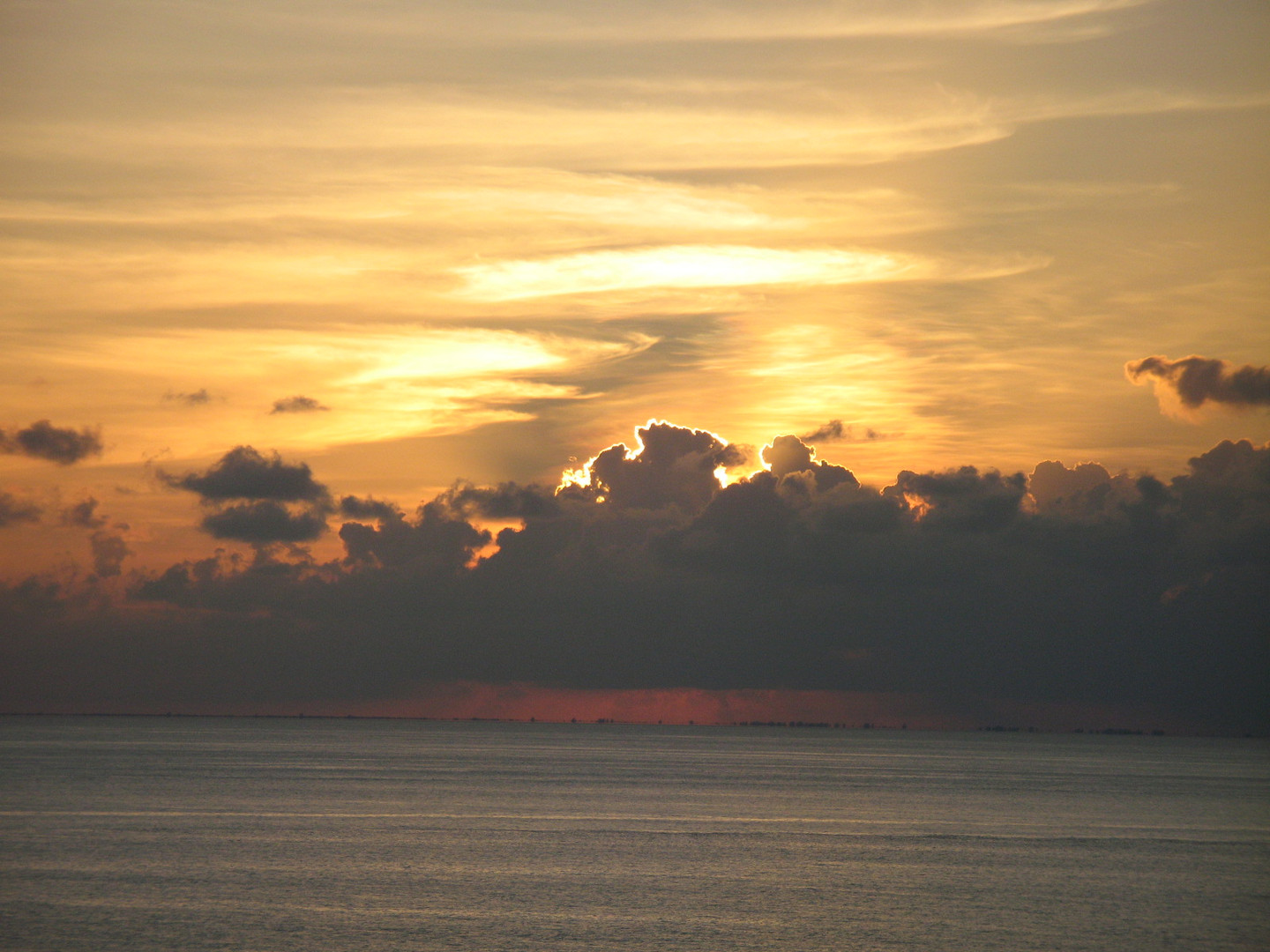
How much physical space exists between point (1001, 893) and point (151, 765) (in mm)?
157662

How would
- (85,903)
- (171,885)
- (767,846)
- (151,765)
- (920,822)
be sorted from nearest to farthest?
(85,903) < (171,885) < (767,846) < (920,822) < (151,765)

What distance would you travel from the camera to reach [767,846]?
3452 inches

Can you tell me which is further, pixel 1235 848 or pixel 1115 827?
pixel 1115 827

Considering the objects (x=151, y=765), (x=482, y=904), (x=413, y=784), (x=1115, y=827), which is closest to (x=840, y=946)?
(x=482, y=904)

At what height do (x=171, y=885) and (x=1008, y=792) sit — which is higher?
(x=171, y=885)

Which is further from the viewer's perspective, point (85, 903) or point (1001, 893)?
point (1001, 893)

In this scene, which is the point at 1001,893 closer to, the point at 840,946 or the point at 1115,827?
the point at 840,946

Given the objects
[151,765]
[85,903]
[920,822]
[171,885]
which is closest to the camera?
[85,903]

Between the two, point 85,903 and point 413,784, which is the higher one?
point 85,903

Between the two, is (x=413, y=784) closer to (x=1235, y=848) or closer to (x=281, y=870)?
(x=281, y=870)

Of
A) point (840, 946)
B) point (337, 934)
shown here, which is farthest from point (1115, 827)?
point (337, 934)

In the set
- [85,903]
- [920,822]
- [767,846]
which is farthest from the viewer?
[920,822]

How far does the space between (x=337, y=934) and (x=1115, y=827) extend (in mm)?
79746

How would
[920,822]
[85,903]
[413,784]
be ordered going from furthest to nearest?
[413,784], [920,822], [85,903]
